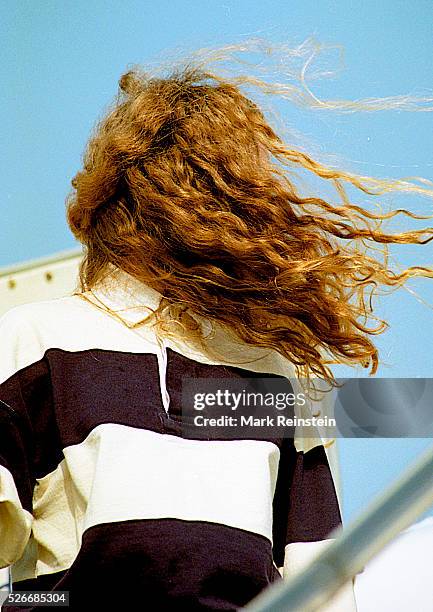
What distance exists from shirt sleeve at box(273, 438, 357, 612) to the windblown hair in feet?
0.23

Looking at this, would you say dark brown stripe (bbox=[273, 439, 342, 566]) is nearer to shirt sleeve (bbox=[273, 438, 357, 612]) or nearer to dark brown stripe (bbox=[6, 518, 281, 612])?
shirt sleeve (bbox=[273, 438, 357, 612])

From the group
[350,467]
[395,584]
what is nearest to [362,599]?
[395,584]

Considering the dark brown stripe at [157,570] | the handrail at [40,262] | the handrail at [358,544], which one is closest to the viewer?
the handrail at [358,544]

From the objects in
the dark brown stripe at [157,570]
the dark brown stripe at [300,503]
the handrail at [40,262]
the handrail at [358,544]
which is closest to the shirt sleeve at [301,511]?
the dark brown stripe at [300,503]

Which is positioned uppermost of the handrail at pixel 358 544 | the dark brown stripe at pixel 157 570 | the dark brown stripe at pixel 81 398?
the handrail at pixel 358 544

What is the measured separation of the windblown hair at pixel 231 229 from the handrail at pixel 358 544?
418mm

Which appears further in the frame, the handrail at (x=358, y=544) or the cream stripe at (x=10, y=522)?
the cream stripe at (x=10, y=522)

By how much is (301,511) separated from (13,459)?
0.21m

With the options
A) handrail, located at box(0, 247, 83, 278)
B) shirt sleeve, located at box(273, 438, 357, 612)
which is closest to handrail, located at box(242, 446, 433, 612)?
shirt sleeve, located at box(273, 438, 357, 612)

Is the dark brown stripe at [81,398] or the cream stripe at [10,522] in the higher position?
the dark brown stripe at [81,398]

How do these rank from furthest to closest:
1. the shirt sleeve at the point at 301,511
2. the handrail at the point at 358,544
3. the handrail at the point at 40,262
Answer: the handrail at the point at 40,262 → the shirt sleeve at the point at 301,511 → the handrail at the point at 358,544

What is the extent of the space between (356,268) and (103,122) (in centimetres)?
25

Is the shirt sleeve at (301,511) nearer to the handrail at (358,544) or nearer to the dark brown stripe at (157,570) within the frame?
the dark brown stripe at (157,570)

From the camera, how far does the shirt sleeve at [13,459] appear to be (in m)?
0.65
